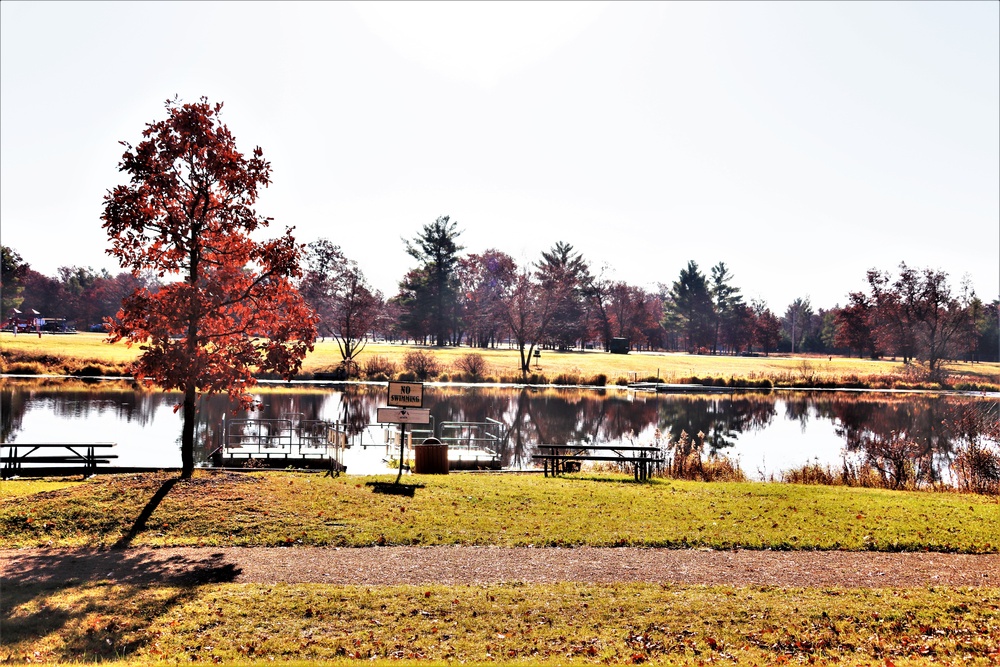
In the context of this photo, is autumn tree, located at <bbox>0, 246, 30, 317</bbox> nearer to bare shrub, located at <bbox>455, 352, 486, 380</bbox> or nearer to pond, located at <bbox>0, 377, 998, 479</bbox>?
pond, located at <bbox>0, 377, 998, 479</bbox>

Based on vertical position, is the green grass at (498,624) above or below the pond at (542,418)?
below

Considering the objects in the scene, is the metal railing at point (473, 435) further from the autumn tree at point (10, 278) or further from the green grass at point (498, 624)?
the autumn tree at point (10, 278)

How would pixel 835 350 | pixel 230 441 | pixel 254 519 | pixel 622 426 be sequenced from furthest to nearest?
pixel 835 350, pixel 622 426, pixel 230 441, pixel 254 519

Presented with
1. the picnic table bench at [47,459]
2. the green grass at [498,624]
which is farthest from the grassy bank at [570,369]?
the green grass at [498,624]

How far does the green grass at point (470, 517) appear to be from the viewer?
1234cm

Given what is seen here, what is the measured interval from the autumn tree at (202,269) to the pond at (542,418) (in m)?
6.31

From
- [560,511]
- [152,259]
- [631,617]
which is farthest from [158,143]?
[631,617]

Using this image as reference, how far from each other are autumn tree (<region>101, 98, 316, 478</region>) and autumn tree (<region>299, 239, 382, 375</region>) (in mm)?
46798

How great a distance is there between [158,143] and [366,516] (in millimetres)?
8630

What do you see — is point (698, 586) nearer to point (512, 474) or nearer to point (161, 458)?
point (512, 474)

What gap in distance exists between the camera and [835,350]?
137m

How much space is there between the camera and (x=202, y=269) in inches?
626

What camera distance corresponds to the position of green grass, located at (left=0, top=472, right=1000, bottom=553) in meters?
12.3

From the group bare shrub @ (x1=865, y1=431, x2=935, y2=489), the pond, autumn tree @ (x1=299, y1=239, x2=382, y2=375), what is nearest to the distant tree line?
autumn tree @ (x1=299, y1=239, x2=382, y2=375)
